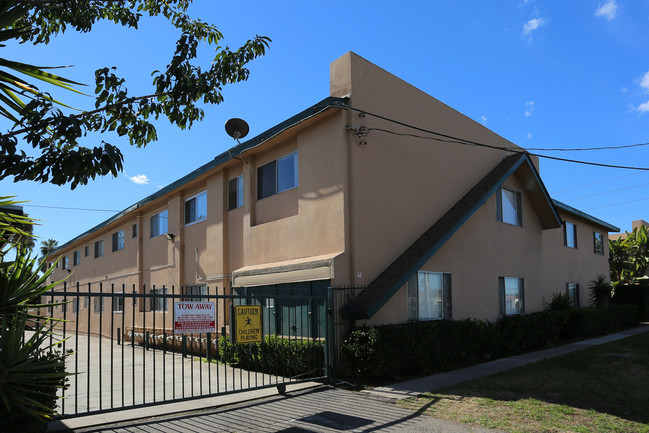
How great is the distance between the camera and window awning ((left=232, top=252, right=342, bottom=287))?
456 inches

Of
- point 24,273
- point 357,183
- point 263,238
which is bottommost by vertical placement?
point 24,273

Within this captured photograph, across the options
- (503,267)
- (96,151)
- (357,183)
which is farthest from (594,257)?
(96,151)

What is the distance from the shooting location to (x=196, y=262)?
711 inches

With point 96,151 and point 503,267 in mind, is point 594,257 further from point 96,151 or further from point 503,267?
point 96,151

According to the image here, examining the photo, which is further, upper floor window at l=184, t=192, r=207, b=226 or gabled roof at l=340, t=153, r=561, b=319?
upper floor window at l=184, t=192, r=207, b=226

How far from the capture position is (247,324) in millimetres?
9750

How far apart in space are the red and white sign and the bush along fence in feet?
10.2

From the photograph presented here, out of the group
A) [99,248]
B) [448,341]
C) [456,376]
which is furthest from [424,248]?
[99,248]

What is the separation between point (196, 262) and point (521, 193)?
11.3 m

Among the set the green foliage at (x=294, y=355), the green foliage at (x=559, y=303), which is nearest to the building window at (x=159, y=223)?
the green foliage at (x=294, y=355)

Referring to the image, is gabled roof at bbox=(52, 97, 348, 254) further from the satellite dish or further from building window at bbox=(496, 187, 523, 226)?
building window at bbox=(496, 187, 523, 226)

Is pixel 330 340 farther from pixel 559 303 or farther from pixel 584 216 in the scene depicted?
pixel 584 216

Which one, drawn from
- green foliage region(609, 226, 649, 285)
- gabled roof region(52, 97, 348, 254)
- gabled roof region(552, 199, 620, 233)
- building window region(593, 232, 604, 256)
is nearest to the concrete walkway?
gabled roof region(52, 97, 348, 254)

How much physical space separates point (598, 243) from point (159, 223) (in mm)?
19941
